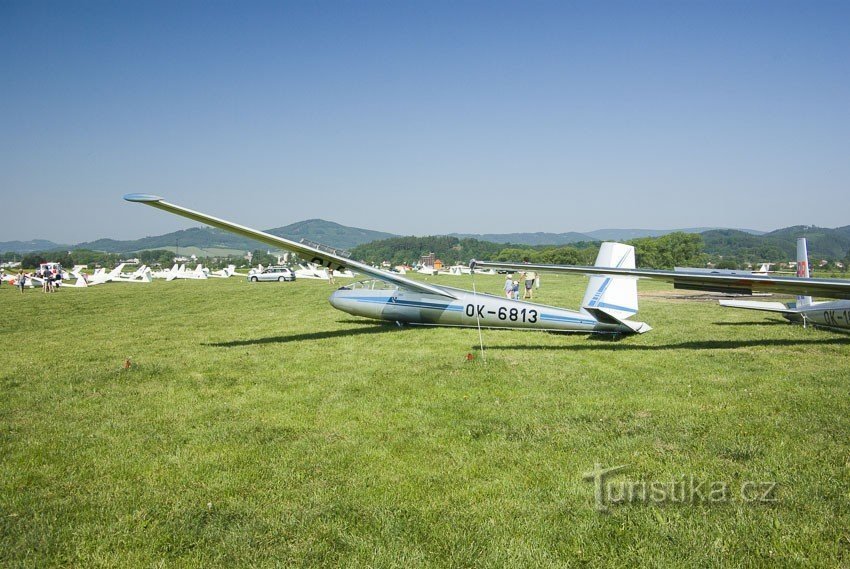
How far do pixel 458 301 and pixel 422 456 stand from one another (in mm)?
9076

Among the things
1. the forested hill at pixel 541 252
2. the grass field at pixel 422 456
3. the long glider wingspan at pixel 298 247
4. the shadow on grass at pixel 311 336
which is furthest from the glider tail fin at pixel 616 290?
the forested hill at pixel 541 252

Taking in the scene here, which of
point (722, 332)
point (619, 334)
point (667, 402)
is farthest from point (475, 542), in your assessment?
point (722, 332)

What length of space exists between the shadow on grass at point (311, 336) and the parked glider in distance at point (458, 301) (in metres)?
0.49

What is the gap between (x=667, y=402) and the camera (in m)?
6.70

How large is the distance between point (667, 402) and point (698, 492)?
8.91ft

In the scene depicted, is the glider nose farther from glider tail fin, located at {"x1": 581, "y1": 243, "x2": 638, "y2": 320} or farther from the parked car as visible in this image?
the parked car

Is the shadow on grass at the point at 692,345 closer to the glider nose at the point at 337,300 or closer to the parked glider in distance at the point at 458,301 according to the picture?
the parked glider in distance at the point at 458,301

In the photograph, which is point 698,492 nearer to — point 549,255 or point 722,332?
point 722,332

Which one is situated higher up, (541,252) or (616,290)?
(541,252)

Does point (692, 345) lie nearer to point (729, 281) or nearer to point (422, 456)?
point (729, 281)

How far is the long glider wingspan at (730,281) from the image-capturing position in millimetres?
9227

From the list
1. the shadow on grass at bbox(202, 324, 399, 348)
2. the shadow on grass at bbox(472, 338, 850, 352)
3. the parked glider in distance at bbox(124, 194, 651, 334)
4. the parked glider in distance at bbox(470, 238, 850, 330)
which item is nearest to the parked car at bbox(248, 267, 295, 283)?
the parked glider in distance at bbox(124, 194, 651, 334)

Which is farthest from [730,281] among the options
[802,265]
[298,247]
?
[298,247]

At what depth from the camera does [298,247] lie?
12.8 meters
